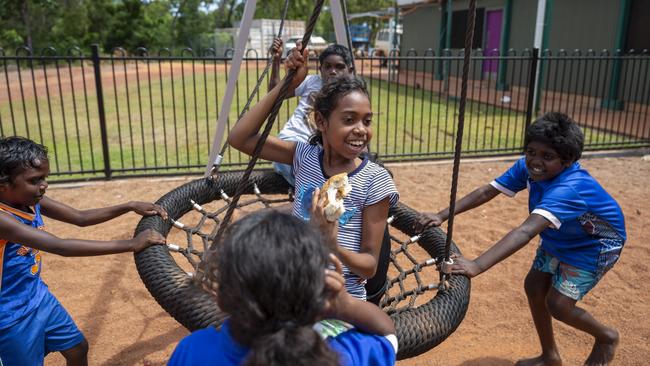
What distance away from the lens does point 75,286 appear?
11.6 feet

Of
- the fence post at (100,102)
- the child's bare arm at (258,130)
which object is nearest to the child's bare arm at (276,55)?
the child's bare arm at (258,130)

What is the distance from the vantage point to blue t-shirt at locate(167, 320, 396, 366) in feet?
3.39

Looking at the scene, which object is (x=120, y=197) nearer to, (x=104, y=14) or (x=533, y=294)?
(x=533, y=294)

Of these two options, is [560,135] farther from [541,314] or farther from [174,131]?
[174,131]

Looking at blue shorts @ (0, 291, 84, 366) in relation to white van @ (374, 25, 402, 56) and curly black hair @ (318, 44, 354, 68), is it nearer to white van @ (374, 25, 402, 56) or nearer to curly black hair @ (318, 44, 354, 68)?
curly black hair @ (318, 44, 354, 68)

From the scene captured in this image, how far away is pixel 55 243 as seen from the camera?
187cm

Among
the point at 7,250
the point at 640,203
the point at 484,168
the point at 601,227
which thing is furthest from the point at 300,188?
the point at 484,168

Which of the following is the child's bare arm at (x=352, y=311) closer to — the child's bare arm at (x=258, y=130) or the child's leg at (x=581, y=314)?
the child's bare arm at (x=258, y=130)

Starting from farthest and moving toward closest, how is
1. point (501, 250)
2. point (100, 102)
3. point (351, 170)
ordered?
point (100, 102) → point (501, 250) → point (351, 170)

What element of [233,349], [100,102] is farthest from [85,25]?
[233,349]

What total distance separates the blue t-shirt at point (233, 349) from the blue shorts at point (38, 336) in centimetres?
113

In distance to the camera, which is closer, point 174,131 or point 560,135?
point 560,135

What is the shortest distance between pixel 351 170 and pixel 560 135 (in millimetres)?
977

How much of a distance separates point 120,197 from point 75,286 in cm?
A: 196
